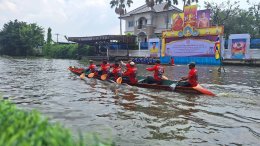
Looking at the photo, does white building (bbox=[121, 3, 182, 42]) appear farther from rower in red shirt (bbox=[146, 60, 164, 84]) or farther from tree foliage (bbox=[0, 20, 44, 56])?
rower in red shirt (bbox=[146, 60, 164, 84])

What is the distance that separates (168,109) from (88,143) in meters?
7.74

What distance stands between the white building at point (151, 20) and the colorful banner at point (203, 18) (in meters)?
14.8

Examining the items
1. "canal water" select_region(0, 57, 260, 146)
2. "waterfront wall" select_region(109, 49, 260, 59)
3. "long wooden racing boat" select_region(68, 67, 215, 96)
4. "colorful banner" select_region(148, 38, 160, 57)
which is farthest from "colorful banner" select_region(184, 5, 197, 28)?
"canal water" select_region(0, 57, 260, 146)

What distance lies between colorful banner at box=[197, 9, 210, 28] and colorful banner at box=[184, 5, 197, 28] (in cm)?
47

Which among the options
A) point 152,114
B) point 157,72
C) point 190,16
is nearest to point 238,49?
point 190,16

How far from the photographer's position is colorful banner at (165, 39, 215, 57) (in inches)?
1348

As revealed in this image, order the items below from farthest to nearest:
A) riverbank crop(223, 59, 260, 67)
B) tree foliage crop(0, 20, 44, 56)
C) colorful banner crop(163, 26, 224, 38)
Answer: tree foliage crop(0, 20, 44, 56) → colorful banner crop(163, 26, 224, 38) → riverbank crop(223, 59, 260, 67)

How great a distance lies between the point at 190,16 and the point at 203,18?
1.65 metres

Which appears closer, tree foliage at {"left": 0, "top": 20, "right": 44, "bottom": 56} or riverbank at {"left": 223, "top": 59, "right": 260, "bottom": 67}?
riverbank at {"left": 223, "top": 59, "right": 260, "bottom": 67}

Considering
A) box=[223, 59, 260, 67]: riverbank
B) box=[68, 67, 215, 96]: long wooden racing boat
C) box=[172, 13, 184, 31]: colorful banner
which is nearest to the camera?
box=[68, 67, 215, 96]: long wooden racing boat

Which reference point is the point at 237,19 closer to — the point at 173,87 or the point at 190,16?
the point at 190,16

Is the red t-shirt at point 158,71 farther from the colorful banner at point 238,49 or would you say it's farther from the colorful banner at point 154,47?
the colorful banner at point 154,47

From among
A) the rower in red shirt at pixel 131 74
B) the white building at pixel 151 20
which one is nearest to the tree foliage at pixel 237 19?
the white building at pixel 151 20

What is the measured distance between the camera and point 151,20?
52.5 metres
